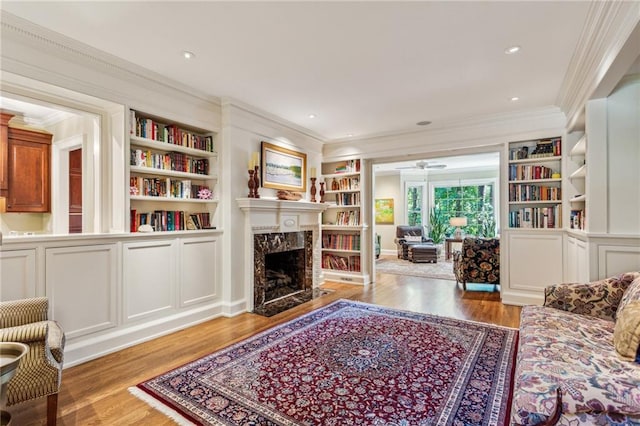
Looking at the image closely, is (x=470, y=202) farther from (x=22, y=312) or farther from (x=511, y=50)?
(x=22, y=312)

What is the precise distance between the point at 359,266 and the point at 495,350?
10.1 feet

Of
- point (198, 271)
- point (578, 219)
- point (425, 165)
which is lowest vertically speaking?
point (198, 271)

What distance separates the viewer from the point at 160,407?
2021 millimetres

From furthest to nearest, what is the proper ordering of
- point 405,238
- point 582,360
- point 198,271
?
point 405,238 → point 198,271 → point 582,360

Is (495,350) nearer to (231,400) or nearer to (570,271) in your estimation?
(570,271)

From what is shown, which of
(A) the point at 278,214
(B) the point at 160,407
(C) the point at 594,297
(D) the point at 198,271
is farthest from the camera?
(A) the point at 278,214

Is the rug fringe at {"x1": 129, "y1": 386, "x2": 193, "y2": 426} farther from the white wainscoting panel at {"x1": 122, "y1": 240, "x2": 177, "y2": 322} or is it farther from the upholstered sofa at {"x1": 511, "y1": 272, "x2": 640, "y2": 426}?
the upholstered sofa at {"x1": 511, "y1": 272, "x2": 640, "y2": 426}

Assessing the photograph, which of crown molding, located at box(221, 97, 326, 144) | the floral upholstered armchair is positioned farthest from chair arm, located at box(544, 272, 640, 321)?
crown molding, located at box(221, 97, 326, 144)

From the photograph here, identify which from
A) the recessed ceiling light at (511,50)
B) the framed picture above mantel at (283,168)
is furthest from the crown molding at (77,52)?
the recessed ceiling light at (511,50)

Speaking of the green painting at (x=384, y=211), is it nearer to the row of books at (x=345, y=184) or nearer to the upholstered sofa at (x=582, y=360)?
the row of books at (x=345, y=184)

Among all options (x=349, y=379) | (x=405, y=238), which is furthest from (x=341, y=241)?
(x=349, y=379)

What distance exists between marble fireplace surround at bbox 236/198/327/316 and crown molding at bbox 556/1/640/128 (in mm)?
3446

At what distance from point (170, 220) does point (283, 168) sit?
1873 millimetres

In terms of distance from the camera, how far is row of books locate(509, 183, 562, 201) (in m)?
4.27
